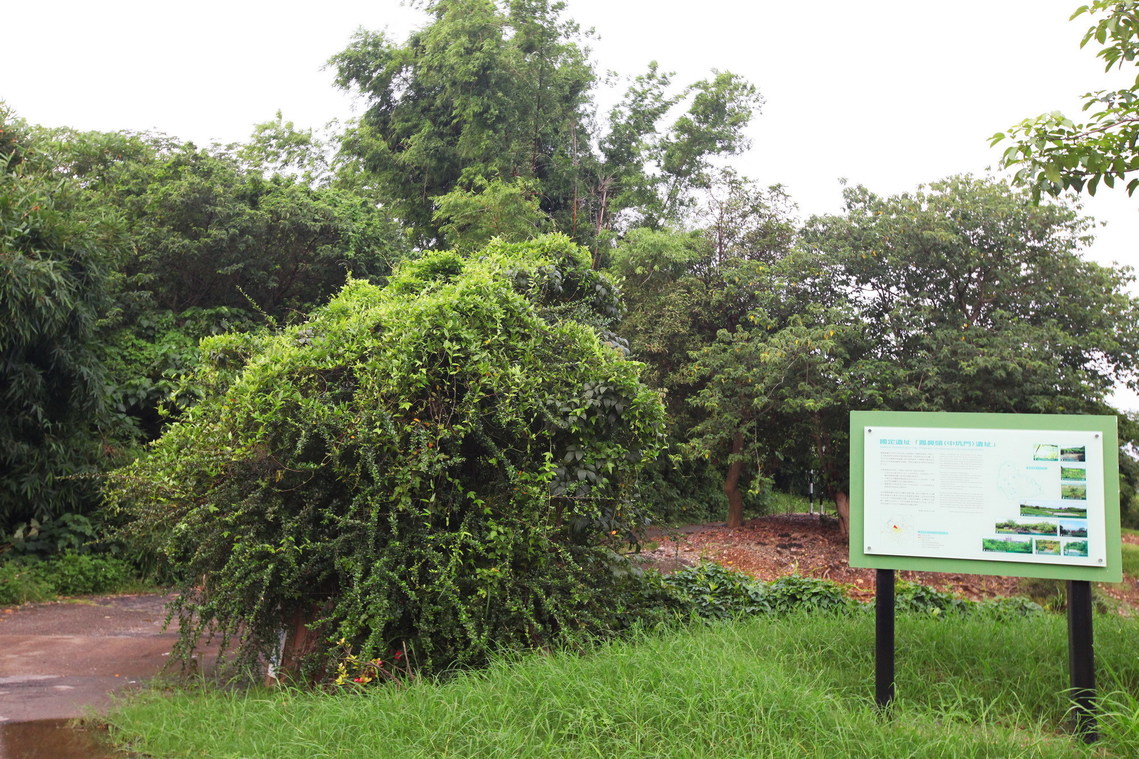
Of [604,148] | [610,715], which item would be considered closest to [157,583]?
[610,715]

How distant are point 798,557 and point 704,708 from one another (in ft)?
38.1

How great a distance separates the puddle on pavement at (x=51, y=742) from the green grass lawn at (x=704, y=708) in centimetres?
11

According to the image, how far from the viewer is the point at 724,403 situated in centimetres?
1538

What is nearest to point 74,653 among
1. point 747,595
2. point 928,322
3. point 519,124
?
point 747,595

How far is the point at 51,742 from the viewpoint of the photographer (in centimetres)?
443

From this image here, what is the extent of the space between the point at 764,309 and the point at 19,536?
11763mm

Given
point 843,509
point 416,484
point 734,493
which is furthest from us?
point 734,493

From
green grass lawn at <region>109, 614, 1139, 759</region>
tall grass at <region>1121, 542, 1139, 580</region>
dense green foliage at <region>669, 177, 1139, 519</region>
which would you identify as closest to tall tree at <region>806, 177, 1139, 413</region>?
dense green foliage at <region>669, 177, 1139, 519</region>

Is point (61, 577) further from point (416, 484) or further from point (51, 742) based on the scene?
point (416, 484)

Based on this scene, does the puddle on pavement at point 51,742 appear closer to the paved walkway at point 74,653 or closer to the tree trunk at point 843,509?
the paved walkway at point 74,653

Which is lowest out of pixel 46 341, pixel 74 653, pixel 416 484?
pixel 74 653

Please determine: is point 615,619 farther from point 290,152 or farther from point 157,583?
point 290,152

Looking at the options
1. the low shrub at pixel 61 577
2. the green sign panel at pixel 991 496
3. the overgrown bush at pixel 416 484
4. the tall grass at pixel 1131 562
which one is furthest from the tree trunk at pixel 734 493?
the green sign panel at pixel 991 496

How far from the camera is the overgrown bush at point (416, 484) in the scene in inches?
195
